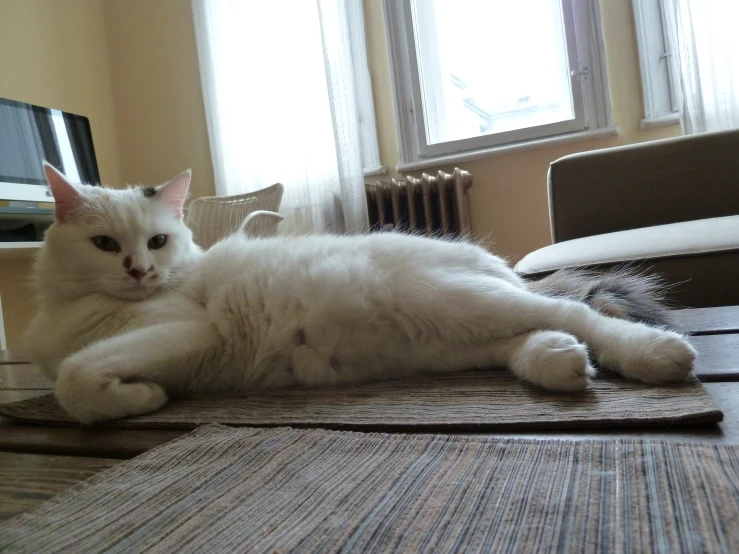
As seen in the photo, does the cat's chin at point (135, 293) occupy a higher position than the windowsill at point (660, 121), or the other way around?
the windowsill at point (660, 121)

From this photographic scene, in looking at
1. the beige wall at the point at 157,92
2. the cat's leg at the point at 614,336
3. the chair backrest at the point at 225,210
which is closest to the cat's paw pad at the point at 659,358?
the cat's leg at the point at 614,336

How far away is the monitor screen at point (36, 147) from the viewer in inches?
120

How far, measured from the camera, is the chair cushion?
1.73 m

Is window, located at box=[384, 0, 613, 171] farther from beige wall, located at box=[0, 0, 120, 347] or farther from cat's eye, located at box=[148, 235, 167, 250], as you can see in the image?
cat's eye, located at box=[148, 235, 167, 250]

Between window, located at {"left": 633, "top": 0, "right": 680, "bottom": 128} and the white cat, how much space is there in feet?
8.34

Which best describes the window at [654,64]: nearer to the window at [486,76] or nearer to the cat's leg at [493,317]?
the window at [486,76]

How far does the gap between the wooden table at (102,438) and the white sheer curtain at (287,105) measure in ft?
8.93

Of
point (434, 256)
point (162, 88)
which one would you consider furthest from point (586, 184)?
point (162, 88)

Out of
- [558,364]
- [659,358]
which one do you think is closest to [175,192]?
[558,364]

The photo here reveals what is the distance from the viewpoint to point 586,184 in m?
2.64

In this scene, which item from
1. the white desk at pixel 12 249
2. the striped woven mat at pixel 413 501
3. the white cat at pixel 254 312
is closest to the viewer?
the striped woven mat at pixel 413 501

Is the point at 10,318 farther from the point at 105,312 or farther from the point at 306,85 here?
the point at 105,312

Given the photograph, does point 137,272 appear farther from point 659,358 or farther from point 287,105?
point 287,105

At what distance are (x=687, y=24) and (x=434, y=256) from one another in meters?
2.73
